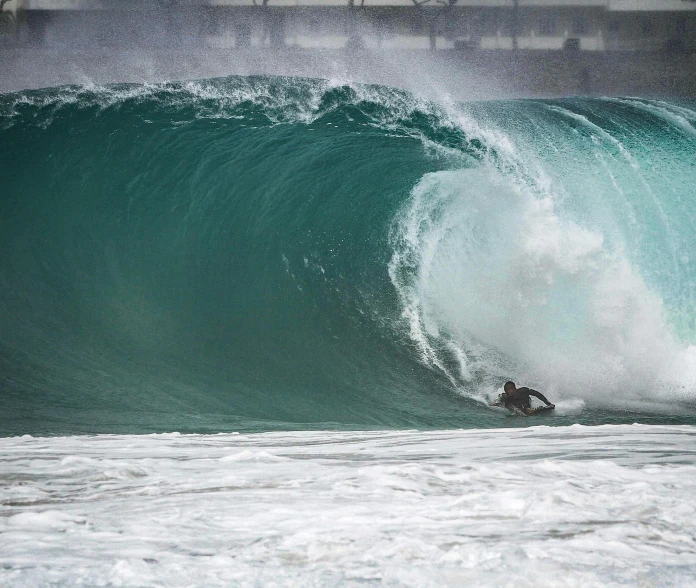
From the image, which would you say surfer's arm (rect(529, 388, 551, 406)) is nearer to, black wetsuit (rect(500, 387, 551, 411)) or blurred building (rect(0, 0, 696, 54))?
black wetsuit (rect(500, 387, 551, 411))

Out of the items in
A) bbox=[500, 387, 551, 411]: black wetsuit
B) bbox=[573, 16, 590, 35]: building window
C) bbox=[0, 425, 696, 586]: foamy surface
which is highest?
bbox=[573, 16, 590, 35]: building window

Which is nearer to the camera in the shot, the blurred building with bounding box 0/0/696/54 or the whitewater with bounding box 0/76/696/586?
the whitewater with bounding box 0/76/696/586

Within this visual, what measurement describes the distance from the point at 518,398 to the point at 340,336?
1541mm

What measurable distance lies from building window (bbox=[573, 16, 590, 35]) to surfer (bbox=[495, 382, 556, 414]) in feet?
22.8

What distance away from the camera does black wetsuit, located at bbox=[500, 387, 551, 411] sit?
4.64m

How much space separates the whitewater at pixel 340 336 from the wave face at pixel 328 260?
2cm

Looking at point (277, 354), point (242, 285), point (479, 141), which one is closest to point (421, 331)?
point (277, 354)

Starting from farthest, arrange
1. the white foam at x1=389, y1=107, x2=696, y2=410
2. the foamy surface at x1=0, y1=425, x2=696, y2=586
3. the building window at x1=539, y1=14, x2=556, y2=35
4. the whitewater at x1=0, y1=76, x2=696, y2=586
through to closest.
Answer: the building window at x1=539, y1=14, x2=556, y2=35
the white foam at x1=389, y1=107, x2=696, y2=410
the whitewater at x1=0, y1=76, x2=696, y2=586
the foamy surface at x1=0, y1=425, x2=696, y2=586

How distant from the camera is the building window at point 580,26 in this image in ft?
32.5

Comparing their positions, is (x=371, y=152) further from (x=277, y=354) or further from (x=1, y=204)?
(x=1, y=204)

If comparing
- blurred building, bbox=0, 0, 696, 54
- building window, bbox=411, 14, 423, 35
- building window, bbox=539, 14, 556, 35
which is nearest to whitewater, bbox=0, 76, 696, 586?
blurred building, bbox=0, 0, 696, 54

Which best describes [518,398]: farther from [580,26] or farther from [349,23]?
[580,26]

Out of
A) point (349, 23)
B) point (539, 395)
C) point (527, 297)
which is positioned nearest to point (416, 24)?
point (349, 23)

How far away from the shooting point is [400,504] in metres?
2.42
